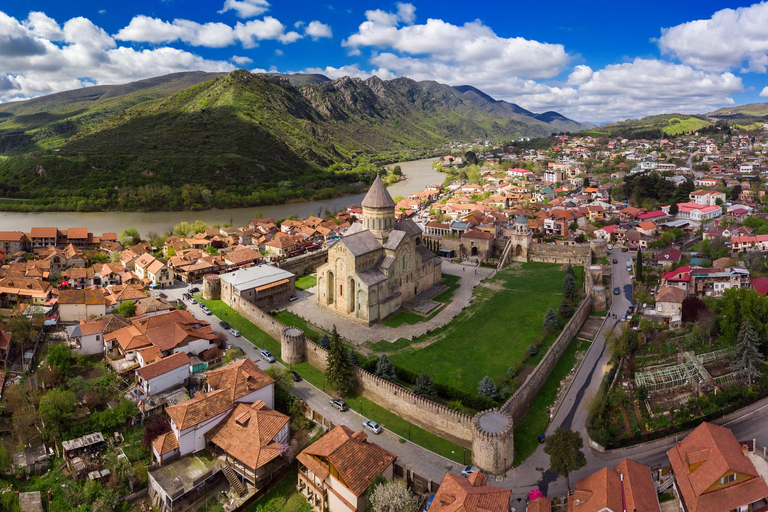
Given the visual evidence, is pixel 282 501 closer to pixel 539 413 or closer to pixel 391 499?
pixel 391 499

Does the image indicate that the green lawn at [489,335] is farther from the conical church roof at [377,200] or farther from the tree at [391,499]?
the conical church roof at [377,200]

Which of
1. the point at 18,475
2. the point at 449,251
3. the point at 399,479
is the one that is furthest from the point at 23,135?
the point at 399,479

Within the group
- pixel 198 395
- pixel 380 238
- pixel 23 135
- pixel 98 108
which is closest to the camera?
pixel 198 395

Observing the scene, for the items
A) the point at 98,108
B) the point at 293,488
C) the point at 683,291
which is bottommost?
the point at 293,488

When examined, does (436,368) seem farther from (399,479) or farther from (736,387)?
(736,387)

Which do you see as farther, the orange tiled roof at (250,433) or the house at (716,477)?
the orange tiled roof at (250,433)

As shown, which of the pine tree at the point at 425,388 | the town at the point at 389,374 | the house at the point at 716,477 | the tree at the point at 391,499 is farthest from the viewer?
the pine tree at the point at 425,388

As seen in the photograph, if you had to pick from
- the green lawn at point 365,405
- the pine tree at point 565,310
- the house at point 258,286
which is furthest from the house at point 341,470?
the pine tree at point 565,310
